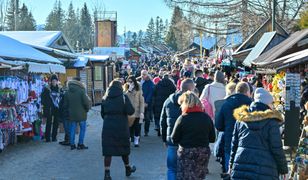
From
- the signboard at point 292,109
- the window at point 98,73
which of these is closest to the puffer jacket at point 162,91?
the signboard at point 292,109

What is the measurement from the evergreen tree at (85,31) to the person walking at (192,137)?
88.9m

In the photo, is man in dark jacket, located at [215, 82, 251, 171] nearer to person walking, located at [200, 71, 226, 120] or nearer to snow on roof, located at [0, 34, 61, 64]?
person walking, located at [200, 71, 226, 120]

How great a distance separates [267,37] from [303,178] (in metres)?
10.8

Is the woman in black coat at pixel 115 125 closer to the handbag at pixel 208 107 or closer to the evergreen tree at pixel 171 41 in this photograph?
the handbag at pixel 208 107

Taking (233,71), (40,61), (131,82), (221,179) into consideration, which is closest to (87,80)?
(233,71)

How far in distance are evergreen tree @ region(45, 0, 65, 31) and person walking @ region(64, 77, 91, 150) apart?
80.9 m

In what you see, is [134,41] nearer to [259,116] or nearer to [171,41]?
[171,41]

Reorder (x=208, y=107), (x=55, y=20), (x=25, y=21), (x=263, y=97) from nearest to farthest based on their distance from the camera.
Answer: (x=263, y=97) → (x=208, y=107) → (x=25, y=21) → (x=55, y=20)

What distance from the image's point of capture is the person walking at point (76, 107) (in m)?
12.5

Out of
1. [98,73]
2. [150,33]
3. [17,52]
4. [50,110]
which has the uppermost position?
[150,33]

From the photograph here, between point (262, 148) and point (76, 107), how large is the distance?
7.06m

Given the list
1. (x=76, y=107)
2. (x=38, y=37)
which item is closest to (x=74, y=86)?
(x=76, y=107)

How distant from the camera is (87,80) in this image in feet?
86.1

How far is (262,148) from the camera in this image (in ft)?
20.2
